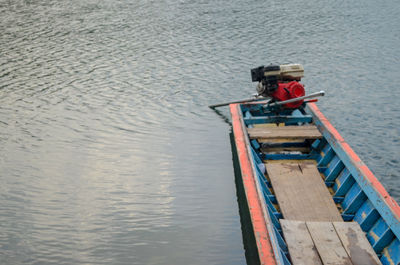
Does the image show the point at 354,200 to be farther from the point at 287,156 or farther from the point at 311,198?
the point at 287,156

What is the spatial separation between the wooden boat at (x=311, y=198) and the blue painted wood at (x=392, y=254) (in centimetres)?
1

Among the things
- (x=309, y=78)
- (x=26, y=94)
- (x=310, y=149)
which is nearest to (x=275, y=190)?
(x=310, y=149)

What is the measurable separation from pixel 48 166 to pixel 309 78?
1023cm

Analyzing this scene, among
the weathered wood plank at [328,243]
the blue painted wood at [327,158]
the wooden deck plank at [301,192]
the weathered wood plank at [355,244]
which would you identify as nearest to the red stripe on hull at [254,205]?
the wooden deck plank at [301,192]

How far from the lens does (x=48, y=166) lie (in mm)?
11062

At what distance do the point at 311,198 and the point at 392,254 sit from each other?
187 cm

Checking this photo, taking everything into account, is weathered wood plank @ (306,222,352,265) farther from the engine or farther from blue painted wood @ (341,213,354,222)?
the engine

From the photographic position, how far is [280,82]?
36.6 feet

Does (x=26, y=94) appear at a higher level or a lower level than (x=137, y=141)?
higher

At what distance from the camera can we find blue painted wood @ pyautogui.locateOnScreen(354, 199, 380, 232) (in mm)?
6594

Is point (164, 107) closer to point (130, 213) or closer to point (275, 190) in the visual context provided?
point (130, 213)

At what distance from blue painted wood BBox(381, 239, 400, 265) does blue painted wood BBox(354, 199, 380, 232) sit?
24.1 inches

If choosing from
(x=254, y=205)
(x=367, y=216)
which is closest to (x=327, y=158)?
(x=367, y=216)

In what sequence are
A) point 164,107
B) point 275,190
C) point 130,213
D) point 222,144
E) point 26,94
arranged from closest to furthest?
point 275,190 → point 130,213 → point 222,144 → point 164,107 → point 26,94
